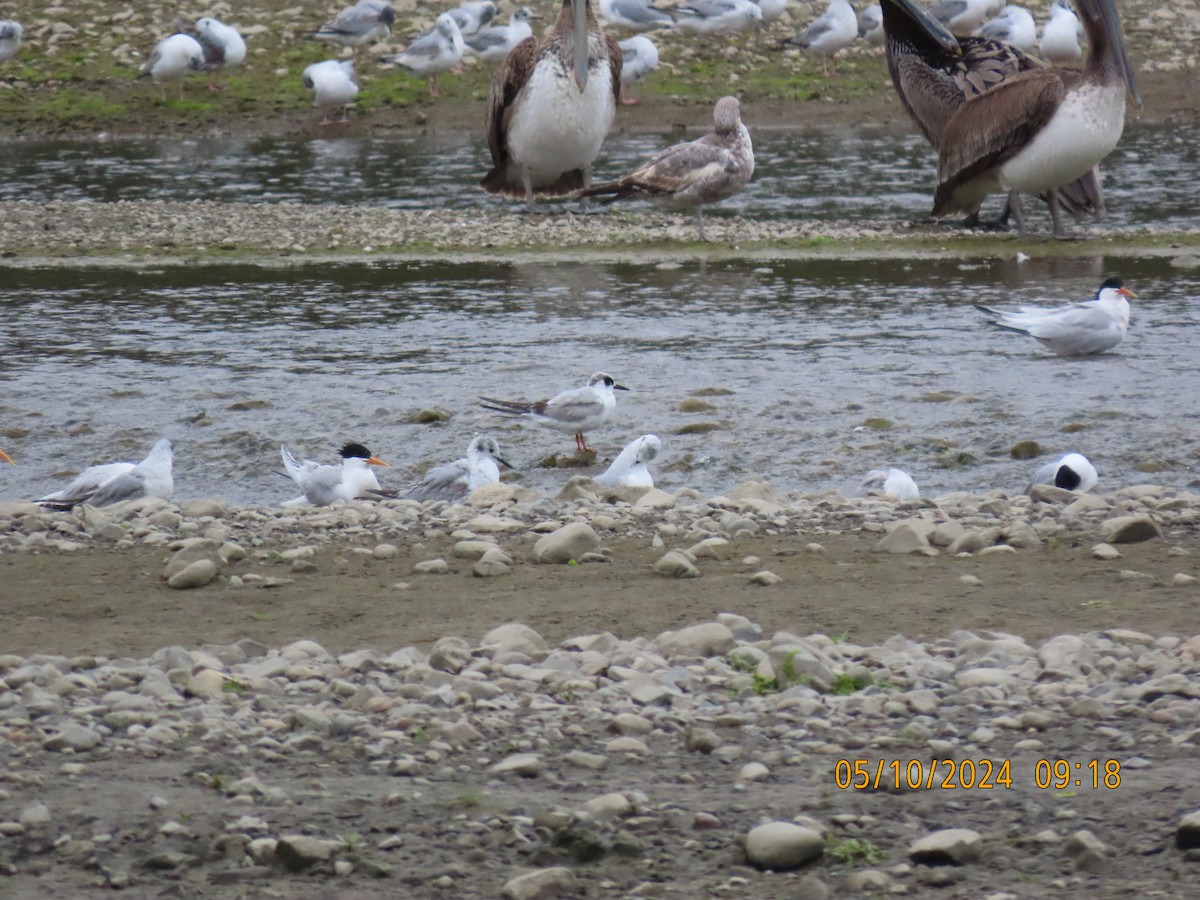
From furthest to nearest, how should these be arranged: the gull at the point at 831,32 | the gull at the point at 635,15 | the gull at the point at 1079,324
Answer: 1. the gull at the point at 635,15
2. the gull at the point at 831,32
3. the gull at the point at 1079,324

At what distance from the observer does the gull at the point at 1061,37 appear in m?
25.6

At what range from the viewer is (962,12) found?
2709 cm

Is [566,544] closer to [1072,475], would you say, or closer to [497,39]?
[1072,475]

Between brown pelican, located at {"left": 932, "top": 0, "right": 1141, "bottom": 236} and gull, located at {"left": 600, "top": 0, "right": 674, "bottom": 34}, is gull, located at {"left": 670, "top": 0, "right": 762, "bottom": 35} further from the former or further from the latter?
brown pelican, located at {"left": 932, "top": 0, "right": 1141, "bottom": 236}

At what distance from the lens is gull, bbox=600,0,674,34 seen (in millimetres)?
26734

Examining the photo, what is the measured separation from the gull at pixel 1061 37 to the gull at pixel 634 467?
1956cm

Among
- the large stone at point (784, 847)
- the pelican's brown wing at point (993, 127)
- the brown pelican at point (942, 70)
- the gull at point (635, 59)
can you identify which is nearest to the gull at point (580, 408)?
the large stone at point (784, 847)

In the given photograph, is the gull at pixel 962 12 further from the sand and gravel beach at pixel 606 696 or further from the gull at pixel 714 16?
the sand and gravel beach at pixel 606 696

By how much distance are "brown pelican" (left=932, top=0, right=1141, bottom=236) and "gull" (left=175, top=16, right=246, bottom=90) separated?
14.1 meters

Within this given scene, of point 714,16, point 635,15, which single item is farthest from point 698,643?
point 714,16

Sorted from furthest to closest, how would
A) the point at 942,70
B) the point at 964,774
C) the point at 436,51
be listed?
the point at 436,51 < the point at 942,70 < the point at 964,774

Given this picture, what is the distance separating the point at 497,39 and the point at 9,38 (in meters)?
7.22

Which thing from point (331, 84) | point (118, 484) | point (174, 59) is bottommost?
point (118, 484)

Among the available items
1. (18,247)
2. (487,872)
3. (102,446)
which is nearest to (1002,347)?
(102,446)
